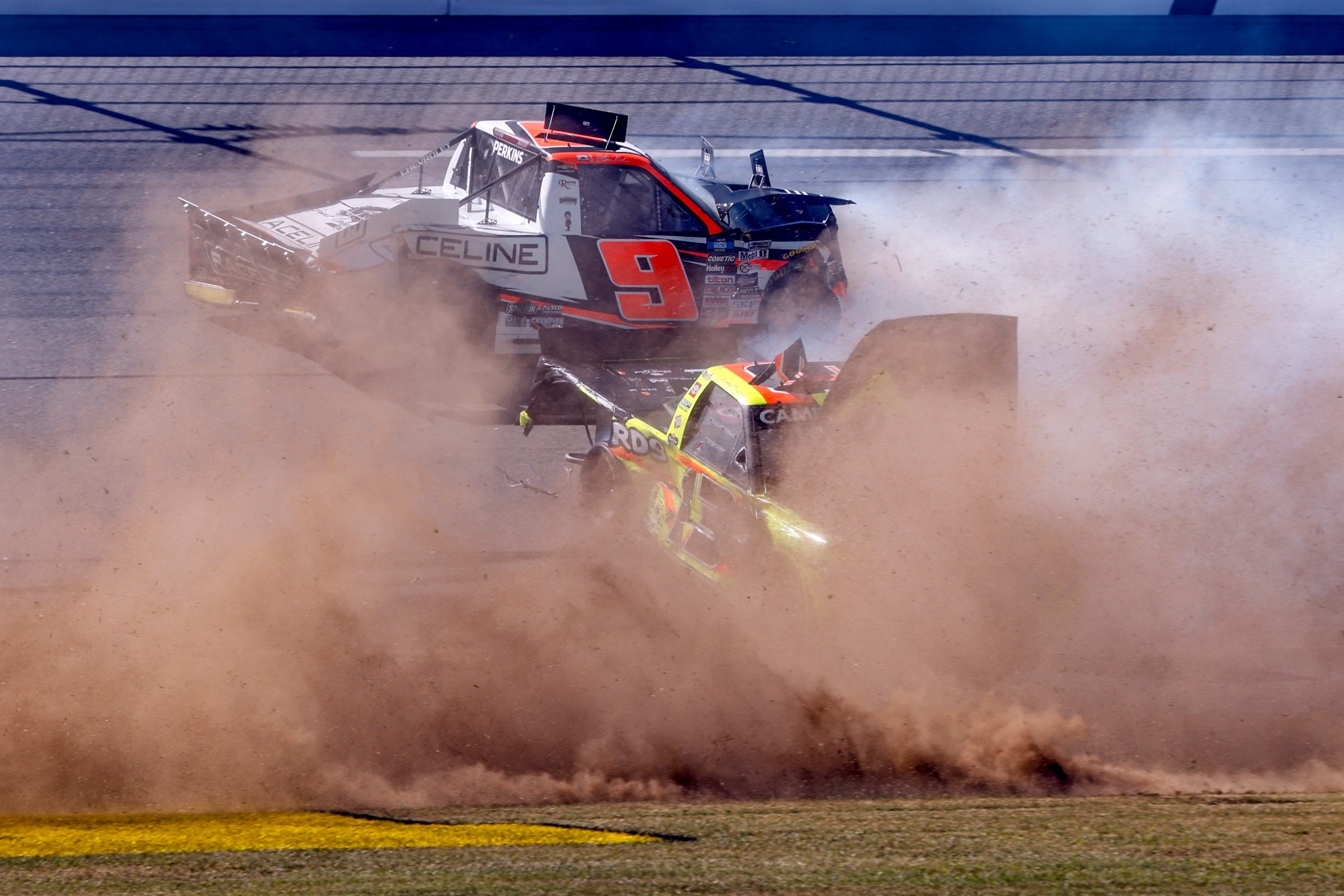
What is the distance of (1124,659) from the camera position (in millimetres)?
6266

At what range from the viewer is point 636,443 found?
22.2 ft

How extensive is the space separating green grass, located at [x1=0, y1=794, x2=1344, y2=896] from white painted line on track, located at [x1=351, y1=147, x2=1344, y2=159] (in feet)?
32.4

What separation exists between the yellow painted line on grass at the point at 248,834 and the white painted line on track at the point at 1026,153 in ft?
31.4

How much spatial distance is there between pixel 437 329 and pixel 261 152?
5412 millimetres

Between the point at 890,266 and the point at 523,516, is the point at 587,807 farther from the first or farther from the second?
the point at 890,266

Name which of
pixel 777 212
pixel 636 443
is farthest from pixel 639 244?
pixel 636 443

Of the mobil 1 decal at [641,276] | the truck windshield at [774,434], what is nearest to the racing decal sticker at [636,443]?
the truck windshield at [774,434]

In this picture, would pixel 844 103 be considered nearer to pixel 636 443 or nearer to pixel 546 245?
pixel 546 245

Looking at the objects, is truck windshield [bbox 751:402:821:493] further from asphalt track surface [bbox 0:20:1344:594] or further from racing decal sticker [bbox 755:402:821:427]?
asphalt track surface [bbox 0:20:1344:594]

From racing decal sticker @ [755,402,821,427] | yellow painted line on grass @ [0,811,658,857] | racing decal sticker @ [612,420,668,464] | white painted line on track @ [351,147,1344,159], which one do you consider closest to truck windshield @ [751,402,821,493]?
racing decal sticker @ [755,402,821,427]

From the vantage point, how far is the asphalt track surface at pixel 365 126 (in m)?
9.11

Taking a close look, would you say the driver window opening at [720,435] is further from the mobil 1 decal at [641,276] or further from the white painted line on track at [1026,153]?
the white painted line on track at [1026,153]

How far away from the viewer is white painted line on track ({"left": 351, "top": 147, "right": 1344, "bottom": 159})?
522 inches

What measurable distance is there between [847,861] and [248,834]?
2.41 m
